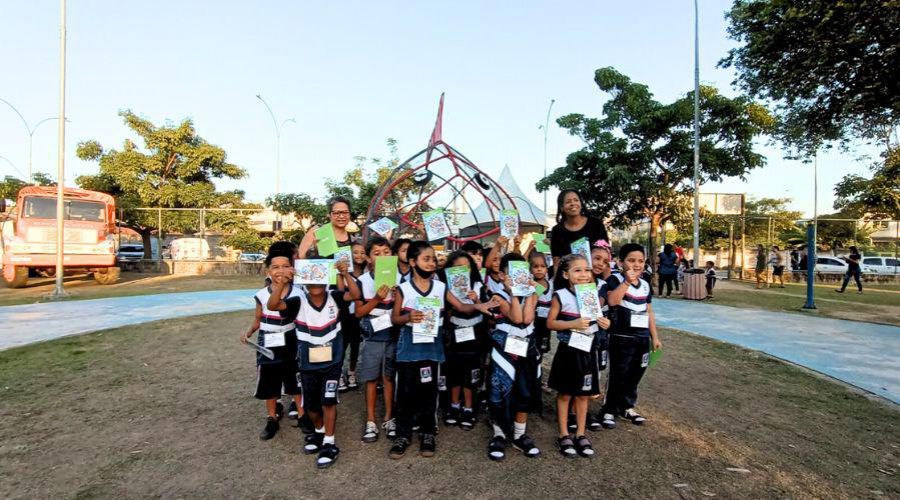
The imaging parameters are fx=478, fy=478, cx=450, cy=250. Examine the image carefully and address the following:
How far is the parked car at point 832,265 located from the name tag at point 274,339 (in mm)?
25365

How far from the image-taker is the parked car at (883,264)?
69.3ft

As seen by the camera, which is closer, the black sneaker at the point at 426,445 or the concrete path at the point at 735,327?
the black sneaker at the point at 426,445

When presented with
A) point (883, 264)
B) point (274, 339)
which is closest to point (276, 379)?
point (274, 339)

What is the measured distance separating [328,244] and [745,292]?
618 inches

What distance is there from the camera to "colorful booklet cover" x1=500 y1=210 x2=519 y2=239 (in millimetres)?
4185

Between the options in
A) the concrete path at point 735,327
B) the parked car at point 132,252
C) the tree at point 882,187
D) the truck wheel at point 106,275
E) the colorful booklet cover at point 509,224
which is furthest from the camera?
the parked car at point 132,252

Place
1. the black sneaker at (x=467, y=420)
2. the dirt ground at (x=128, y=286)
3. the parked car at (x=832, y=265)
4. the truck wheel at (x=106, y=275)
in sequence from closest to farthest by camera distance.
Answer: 1. the black sneaker at (x=467, y=420)
2. the dirt ground at (x=128, y=286)
3. the truck wheel at (x=106, y=275)
4. the parked car at (x=832, y=265)

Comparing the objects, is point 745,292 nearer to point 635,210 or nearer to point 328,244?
point 635,210

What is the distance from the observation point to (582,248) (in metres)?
3.92

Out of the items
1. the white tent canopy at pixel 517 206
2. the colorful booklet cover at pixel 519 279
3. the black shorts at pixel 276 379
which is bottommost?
the black shorts at pixel 276 379

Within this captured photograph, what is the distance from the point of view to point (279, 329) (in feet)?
12.0

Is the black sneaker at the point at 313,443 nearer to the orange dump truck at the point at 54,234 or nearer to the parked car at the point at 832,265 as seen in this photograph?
the orange dump truck at the point at 54,234

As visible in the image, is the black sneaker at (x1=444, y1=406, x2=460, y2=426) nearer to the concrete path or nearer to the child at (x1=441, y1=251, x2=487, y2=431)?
the child at (x1=441, y1=251, x2=487, y2=431)

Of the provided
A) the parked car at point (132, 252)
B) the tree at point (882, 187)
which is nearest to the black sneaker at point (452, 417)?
the tree at point (882, 187)
